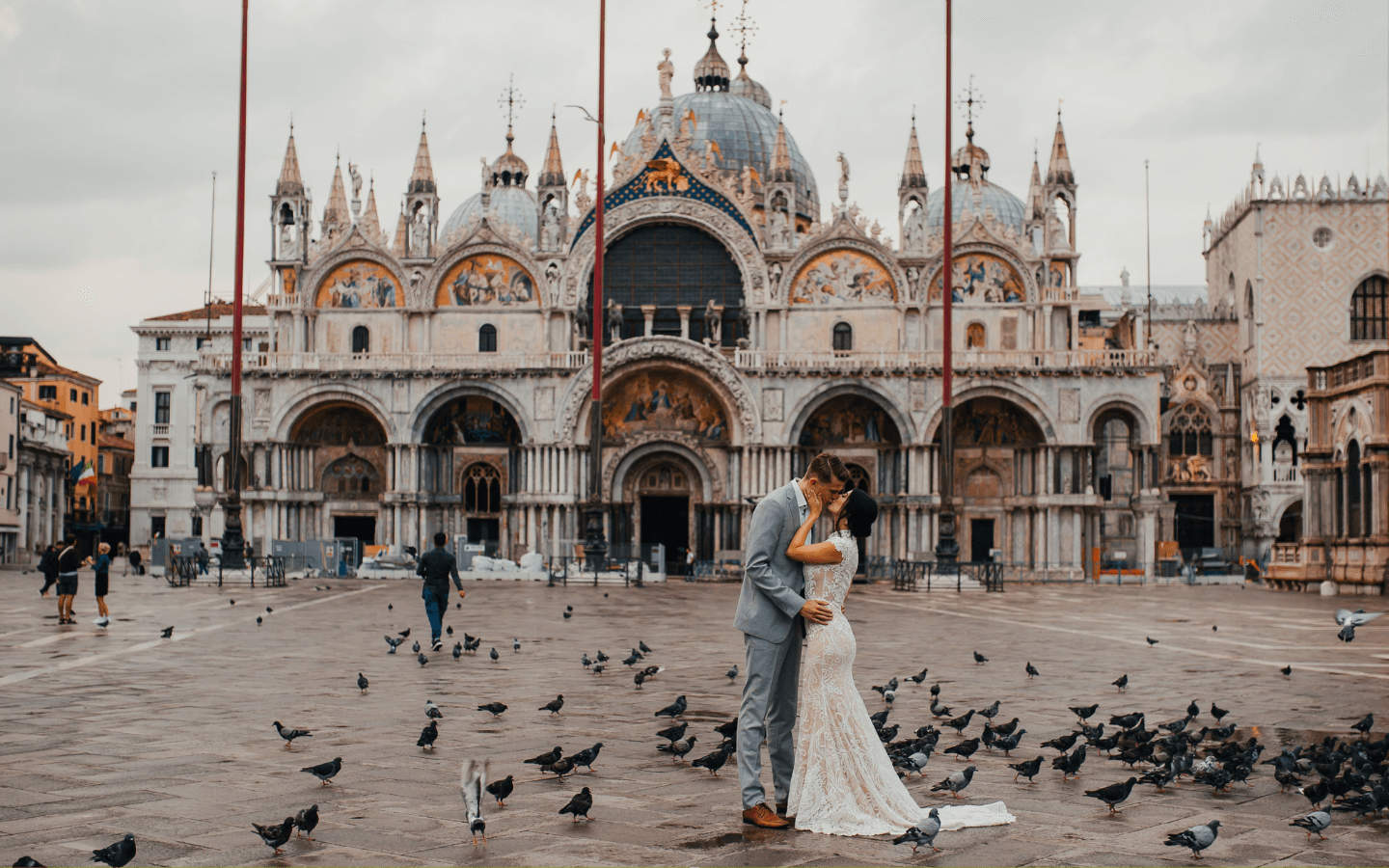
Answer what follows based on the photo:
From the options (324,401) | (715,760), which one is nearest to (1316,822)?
(715,760)

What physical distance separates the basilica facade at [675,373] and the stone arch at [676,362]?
70 mm

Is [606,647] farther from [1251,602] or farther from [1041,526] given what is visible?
[1041,526]

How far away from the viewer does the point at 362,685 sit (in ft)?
40.6

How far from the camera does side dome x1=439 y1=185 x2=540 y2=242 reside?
6512cm

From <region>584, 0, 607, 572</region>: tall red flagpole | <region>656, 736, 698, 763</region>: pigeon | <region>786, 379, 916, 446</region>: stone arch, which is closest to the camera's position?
<region>656, 736, 698, 763</region>: pigeon

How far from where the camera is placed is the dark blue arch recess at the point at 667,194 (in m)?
46.7

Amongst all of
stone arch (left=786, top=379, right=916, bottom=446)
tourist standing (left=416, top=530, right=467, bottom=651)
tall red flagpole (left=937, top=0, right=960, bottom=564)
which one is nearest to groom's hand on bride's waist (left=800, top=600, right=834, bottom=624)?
tourist standing (left=416, top=530, right=467, bottom=651)

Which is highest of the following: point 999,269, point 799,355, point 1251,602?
point 999,269

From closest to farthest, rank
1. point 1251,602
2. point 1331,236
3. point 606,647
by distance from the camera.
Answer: point 606,647
point 1251,602
point 1331,236

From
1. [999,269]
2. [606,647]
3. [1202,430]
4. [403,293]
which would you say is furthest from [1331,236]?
[606,647]

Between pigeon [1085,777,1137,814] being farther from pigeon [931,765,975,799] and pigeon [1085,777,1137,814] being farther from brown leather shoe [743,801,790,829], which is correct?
brown leather shoe [743,801,790,829]

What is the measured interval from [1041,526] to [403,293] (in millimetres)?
22590

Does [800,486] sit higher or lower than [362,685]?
higher

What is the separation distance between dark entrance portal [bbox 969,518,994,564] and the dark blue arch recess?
39.2 feet
